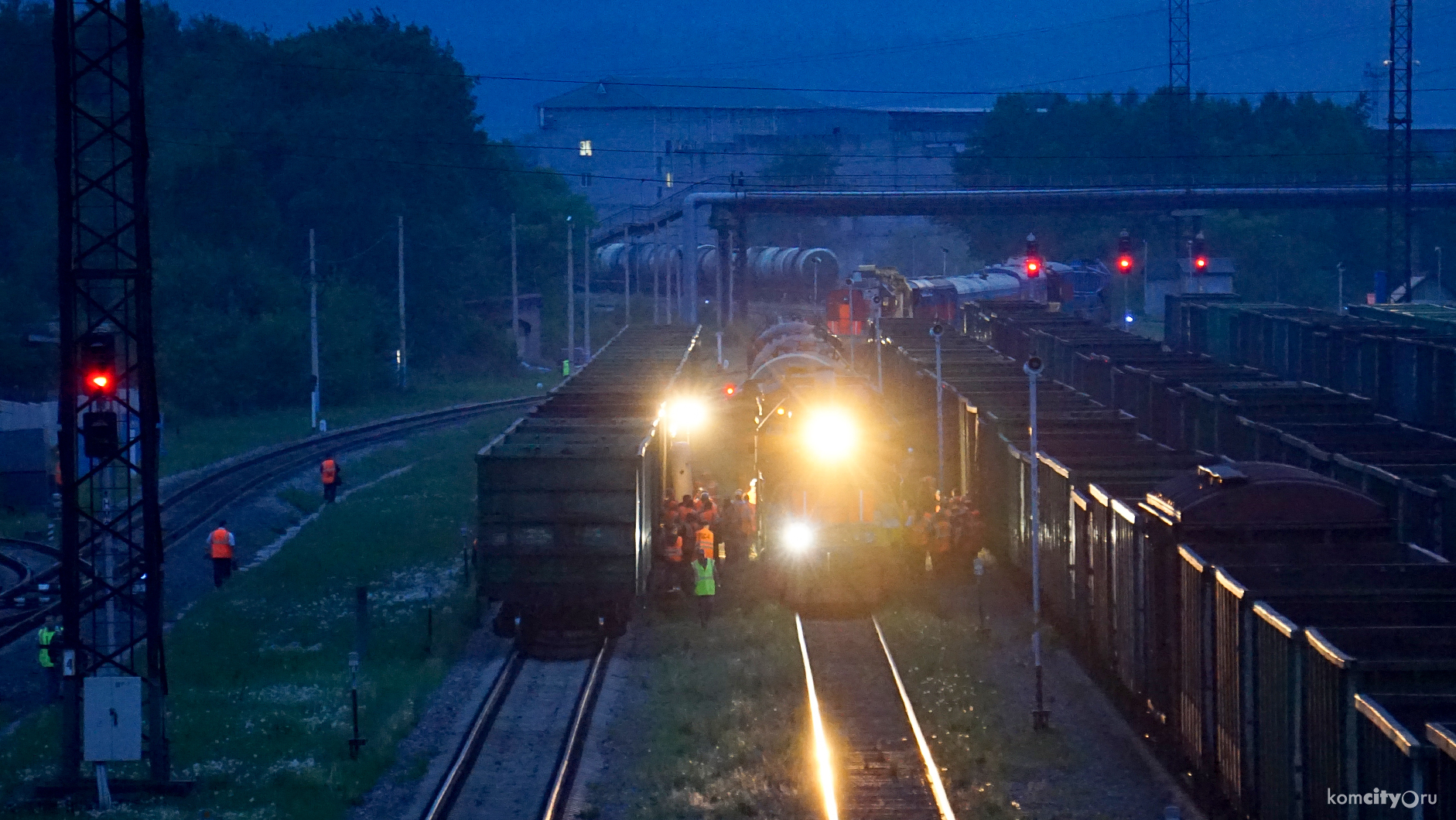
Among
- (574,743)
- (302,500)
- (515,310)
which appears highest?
(515,310)

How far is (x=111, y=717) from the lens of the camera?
15.9 metres

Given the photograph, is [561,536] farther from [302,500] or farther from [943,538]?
[302,500]

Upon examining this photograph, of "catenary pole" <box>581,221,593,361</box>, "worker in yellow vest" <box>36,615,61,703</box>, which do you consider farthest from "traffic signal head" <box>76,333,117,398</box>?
"catenary pole" <box>581,221,593,361</box>

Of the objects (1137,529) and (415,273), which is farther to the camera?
(415,273)

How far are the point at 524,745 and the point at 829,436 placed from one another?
2085 centimetres

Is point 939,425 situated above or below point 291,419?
above

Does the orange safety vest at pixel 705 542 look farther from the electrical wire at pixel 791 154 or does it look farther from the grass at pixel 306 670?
the electrical wire at pixel 791 154

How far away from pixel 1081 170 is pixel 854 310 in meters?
40.9

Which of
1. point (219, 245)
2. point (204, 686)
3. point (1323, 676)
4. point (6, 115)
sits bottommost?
point (204, 686)

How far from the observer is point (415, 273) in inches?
3039

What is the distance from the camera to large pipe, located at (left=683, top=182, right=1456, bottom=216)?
3172 inches

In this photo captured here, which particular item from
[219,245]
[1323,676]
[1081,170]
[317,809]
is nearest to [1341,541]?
[1323,676]

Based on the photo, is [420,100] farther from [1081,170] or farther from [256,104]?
[1081,170]

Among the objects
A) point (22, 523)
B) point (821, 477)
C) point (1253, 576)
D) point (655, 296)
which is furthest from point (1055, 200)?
point (1253, 576)
